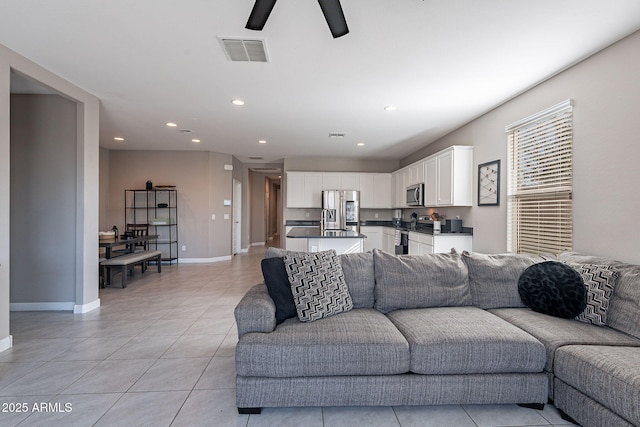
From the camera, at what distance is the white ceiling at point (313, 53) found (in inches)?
82.4

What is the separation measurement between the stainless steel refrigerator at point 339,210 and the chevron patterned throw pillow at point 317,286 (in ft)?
15.9

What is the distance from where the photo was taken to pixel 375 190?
7527 mm

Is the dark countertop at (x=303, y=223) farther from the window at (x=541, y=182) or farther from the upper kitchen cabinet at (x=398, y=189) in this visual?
the window at (x=541, y=182)

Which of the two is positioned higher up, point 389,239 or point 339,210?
point 339,210

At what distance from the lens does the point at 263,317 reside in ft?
6.26

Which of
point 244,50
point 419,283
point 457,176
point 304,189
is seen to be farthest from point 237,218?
point 419,283

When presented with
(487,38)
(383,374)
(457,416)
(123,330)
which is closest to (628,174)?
(487,38)

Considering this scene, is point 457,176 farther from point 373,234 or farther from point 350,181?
point 373,234

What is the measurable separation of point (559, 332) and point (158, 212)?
727 cm

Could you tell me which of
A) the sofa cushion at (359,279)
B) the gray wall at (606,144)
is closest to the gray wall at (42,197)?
the sofa cushion at (359,279)

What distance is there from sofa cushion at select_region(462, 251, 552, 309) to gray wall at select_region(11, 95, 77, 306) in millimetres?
4352

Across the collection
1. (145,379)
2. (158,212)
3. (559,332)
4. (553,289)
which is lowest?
(145,379)

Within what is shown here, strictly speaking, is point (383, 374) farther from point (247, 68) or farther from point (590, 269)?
point (247, 68)

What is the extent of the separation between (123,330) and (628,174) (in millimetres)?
4673
